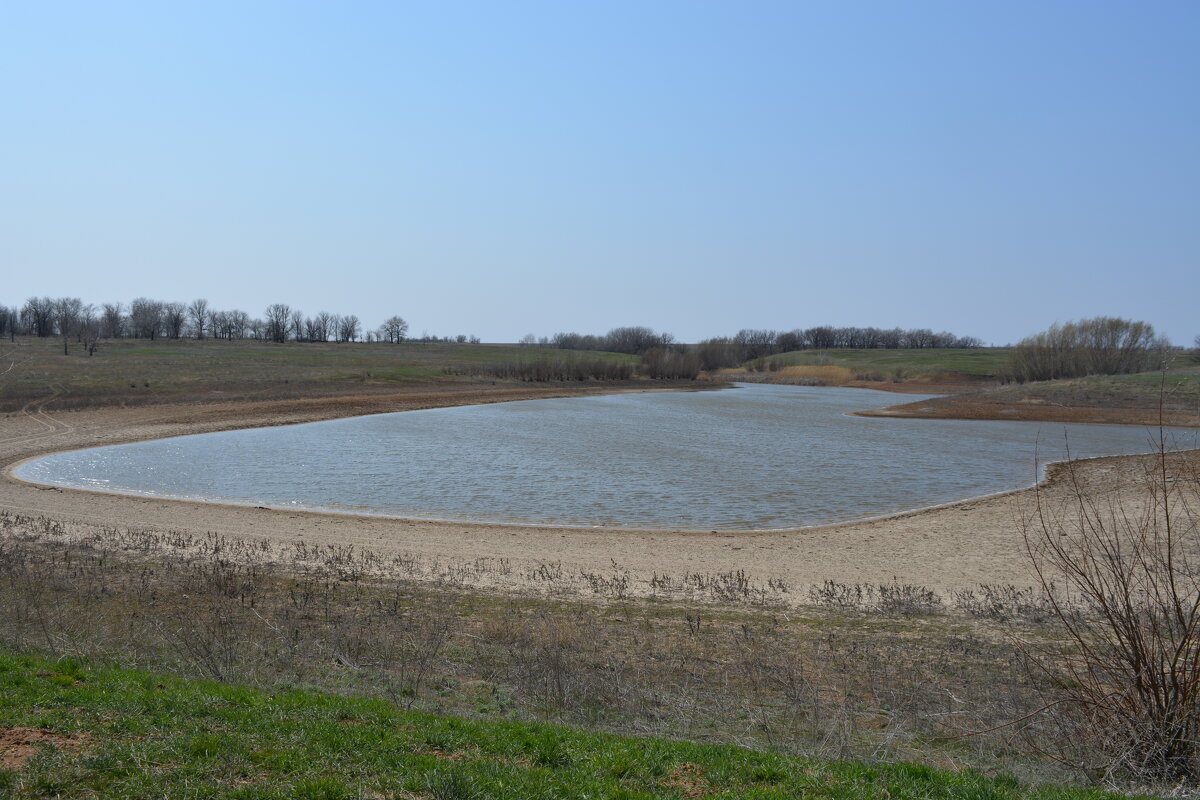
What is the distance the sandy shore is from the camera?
14.1 metres

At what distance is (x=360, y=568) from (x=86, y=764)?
835 centimetres

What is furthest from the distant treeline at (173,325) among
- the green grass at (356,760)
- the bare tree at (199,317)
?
the green grass at (356,760)

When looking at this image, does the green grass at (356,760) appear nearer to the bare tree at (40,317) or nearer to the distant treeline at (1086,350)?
the distant treeline at (1086,350)

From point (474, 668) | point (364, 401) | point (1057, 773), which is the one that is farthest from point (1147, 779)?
point (364, 401)

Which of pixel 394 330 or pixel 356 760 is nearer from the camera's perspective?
pixel 356 760

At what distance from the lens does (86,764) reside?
4551 mm

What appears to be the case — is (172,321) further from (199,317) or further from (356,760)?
(356,760)

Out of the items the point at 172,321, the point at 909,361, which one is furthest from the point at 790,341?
the point at 172,321

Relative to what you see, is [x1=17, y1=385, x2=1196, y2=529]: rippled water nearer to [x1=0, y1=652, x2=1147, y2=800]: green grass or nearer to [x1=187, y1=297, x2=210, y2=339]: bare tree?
[x1=0, y1=652, x2=1147, y2=800]: green grass

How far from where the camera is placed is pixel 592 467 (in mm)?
27953

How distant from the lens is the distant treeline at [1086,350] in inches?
2842

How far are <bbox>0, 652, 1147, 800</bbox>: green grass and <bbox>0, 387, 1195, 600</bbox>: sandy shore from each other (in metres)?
6.54

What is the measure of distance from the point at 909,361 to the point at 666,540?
113974 mm

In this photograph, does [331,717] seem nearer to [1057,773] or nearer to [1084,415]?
[1057,773]
